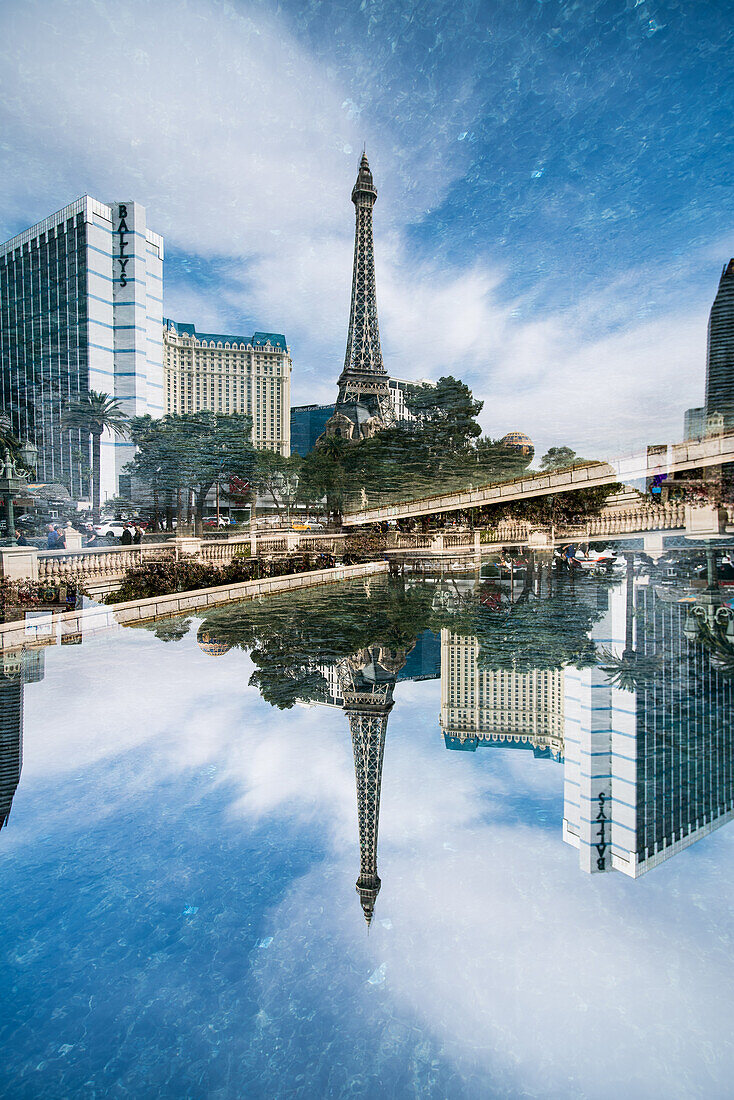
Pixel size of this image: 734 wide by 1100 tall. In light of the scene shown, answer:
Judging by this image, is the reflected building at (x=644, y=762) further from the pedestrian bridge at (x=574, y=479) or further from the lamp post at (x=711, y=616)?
the pedestrian bridge at (x=574, y=479)

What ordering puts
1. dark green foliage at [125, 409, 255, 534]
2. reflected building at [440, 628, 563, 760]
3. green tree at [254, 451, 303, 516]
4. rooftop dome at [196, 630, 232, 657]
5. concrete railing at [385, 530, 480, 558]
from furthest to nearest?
concrete railing at [385, 530, 480, 558], green tree at [254, 451, 303, 516], dark green foliage at [125, 409, 255, 534], rooftop dome at [196, 630, 232, 657], reflected building at [440, 628, 563, 760]

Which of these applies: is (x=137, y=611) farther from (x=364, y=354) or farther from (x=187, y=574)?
(x=364, y=354)

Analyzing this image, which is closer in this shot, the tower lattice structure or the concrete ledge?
the concrete ledge

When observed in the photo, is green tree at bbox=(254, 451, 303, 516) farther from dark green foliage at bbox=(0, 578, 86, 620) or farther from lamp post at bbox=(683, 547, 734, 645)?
lamp post at bbox=(683, 547, 734, 645)

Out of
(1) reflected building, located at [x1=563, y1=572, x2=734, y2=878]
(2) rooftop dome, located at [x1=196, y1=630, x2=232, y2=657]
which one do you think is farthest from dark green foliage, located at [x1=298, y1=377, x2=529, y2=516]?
(1) reflected building, located at [x1=563, y1=572, x2=734, y2=878]

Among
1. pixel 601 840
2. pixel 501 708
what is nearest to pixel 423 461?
pixel 501 708

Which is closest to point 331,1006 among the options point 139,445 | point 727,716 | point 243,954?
point 243,954
